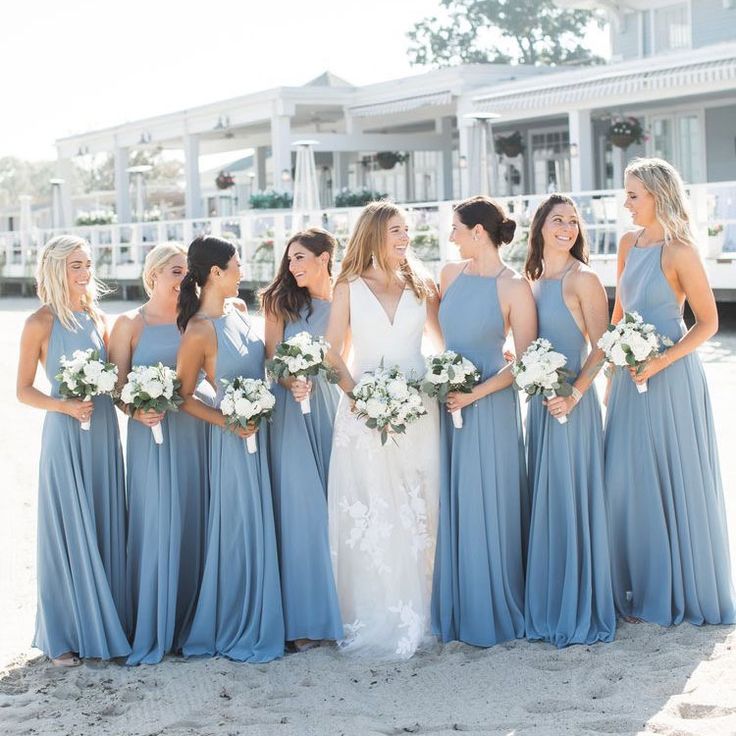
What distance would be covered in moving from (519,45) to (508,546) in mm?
57072

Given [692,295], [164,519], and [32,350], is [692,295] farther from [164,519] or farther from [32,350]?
[32,350]

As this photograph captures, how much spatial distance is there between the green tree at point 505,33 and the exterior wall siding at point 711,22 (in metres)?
31.4

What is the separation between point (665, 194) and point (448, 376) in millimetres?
1305

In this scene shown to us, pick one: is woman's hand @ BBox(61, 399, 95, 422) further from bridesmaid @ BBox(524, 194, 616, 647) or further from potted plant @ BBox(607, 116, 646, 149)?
potted plant @ BBox(607, 116, 646, 149)

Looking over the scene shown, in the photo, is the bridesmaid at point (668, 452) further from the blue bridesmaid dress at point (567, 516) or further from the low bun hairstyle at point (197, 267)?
the low bun hairstyle at point (197, 267)

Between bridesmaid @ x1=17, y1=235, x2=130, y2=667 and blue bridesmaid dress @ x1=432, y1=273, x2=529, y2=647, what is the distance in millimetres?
1523

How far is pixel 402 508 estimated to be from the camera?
5789mm

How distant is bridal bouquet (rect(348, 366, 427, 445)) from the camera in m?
5.45

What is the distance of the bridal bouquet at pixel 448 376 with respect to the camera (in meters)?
5.46

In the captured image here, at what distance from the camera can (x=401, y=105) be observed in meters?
28.1

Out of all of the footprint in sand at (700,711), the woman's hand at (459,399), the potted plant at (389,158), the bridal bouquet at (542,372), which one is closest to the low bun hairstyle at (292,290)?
the woman's hand at (459,399)

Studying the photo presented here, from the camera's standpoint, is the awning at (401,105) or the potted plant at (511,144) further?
the potted plant at (511,144)

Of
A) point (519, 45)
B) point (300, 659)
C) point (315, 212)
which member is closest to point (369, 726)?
point (300, 659)

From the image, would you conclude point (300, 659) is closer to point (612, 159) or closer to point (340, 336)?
point (340, 336)
